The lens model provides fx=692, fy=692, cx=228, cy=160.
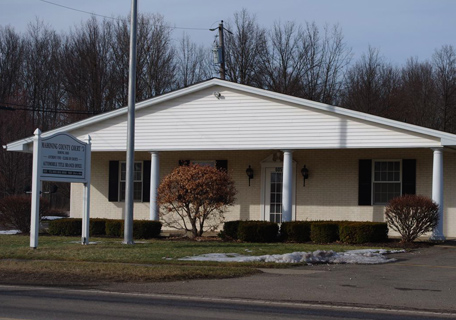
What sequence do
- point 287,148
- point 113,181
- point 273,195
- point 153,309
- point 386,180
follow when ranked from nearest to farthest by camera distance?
point 153,309, point 287,148, point 386,180, point 273,195, point 113,181

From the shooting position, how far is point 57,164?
18.5m

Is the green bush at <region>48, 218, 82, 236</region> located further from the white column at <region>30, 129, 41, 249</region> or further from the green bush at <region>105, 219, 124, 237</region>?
the white column at <region>30, 129, 41, 249</region>

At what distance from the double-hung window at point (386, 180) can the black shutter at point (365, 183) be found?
0.58 ft

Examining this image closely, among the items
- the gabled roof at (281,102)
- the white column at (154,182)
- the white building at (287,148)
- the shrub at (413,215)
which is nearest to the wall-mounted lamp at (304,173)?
the white building at (287,148)

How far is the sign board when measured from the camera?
18188 millimetres

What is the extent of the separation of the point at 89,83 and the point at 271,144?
1156 inches

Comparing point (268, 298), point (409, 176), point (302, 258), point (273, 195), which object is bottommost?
point (268, 298)

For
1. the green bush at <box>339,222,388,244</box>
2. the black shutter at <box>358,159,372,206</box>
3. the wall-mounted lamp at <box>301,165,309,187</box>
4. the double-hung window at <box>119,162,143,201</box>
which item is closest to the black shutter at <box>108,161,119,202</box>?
the double-hung window at <box>119,162,143,201</box>

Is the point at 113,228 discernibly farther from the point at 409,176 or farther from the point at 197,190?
the point at 409,176

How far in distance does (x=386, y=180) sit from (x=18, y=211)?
1302 cm

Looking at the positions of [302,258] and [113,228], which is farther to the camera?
[113,228]

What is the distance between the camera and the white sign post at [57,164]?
58.8 feet

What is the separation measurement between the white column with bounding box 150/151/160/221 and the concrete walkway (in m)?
9.94

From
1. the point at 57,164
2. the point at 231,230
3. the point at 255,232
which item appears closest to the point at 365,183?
the point at 255,232
